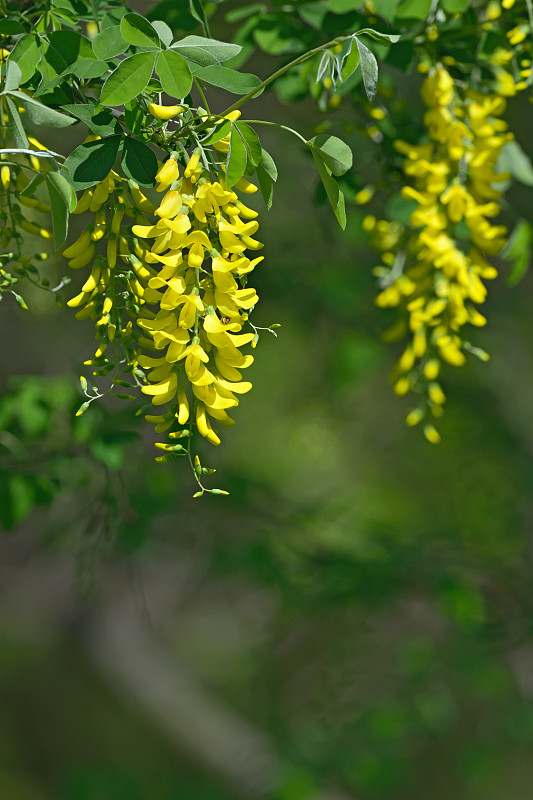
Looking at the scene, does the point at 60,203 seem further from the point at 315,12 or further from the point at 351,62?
the point at 315,12

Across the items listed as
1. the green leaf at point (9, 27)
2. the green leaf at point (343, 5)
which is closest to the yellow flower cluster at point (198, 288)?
the green leaf at point (9, 27)

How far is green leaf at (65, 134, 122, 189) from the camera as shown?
16.2 inches

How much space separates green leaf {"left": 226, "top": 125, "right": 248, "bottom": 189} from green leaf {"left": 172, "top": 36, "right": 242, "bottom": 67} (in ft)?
0.18

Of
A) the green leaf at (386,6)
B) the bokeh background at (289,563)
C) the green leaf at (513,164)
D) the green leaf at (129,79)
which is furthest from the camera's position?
the bokeh background at (289,563)

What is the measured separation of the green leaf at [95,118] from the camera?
411 millimetres

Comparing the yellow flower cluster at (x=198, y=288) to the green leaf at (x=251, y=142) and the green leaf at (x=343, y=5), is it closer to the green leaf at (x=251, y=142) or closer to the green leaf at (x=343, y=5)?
the green leaf at (x=251, y=142)

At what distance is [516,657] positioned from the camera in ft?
8.02

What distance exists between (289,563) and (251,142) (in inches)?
41.2

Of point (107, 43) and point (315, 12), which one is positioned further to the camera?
point (315, 12)

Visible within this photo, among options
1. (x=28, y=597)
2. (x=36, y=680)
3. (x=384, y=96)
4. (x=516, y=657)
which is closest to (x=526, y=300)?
(x=516, y=657)

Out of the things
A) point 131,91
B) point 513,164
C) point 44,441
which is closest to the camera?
point 131,91

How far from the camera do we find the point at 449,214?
0.60m

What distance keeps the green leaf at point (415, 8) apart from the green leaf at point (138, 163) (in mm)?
262

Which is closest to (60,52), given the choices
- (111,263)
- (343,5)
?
(111,263)
